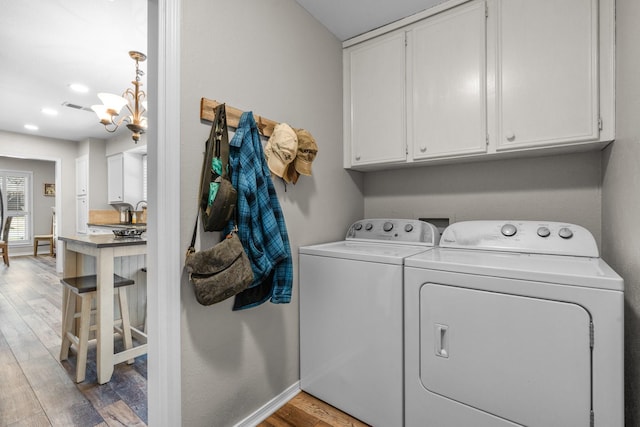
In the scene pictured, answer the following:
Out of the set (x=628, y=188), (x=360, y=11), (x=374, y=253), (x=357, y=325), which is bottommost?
(x=357, y=325)

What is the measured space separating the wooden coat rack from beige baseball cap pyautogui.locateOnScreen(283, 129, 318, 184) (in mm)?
172

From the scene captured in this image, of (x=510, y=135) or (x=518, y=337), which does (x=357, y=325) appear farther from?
(x=510, y=135)

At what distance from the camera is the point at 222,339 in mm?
1363

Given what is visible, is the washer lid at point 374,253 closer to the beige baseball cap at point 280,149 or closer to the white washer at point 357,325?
the white washer at point 357,325

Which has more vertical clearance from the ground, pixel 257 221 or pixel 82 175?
pixel 82 175

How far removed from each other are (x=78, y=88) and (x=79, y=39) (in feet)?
4.07

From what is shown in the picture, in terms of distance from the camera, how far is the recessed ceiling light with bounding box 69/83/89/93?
10.8 ft

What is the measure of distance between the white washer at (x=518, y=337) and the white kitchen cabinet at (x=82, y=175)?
20.4ft

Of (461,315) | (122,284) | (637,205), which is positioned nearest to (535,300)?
(461,315)

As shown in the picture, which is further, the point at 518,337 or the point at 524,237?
the point at 524,237

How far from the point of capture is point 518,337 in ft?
3.51

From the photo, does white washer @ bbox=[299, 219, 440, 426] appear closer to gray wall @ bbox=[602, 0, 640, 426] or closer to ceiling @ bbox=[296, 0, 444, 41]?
gray wall @ bbox=[602, 0, 640, 426]

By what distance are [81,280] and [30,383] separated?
0.67 meters

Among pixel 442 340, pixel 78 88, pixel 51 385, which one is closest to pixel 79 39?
pixel 78 88
